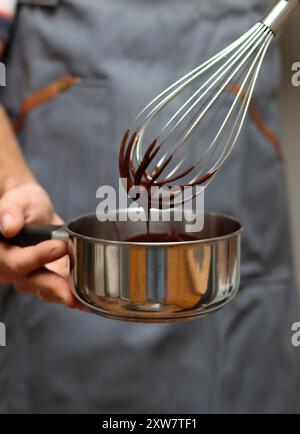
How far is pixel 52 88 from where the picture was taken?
0.71m

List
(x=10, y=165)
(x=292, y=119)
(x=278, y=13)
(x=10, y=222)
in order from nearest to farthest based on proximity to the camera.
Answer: (x=278, y=13) → (x=10, y=222) → (x=10, y=165) → (x=292, y=119)

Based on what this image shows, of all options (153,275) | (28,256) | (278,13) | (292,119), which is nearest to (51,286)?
(28,256)

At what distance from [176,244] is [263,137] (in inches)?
15.6

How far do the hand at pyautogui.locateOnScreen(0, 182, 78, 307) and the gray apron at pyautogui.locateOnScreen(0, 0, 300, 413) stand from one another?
0.13 meters

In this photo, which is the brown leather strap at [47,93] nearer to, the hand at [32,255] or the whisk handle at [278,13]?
the hand at [32,255]

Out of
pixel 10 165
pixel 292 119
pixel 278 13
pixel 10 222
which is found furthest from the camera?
pixel 292 119

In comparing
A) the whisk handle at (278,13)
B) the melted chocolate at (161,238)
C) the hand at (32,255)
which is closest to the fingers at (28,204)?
the hand at (32,255)

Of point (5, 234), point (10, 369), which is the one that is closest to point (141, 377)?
point (10, 369)

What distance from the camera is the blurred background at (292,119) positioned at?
0.87 m

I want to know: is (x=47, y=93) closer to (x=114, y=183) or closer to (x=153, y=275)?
(x=114, y=183)

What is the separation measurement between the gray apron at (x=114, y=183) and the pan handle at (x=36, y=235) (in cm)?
23

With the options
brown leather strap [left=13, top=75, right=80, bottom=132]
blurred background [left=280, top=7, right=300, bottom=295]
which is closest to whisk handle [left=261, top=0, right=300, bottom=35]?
brown leather strap [left=13, top=75, right=80, bottom=132]

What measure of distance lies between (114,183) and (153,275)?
0.33 m

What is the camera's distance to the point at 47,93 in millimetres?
708
